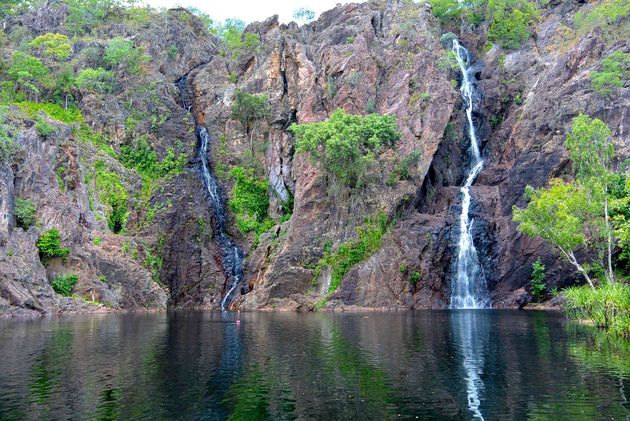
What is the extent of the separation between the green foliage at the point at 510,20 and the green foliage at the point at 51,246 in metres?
70.0

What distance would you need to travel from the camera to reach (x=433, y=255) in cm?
6444

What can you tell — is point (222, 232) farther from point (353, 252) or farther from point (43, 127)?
point (43, 127)

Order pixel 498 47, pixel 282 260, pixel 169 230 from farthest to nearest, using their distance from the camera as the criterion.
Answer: pixel 498 47 → pixel 169 230 → pixel 282 260

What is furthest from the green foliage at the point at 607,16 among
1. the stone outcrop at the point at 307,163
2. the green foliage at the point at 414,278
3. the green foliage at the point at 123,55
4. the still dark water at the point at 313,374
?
the green foliage at the point at 123,55

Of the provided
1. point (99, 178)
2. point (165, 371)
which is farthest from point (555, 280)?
point (99, 178)

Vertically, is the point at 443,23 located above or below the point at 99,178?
above

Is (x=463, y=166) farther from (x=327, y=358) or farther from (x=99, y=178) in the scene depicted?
(x=327, y=358)

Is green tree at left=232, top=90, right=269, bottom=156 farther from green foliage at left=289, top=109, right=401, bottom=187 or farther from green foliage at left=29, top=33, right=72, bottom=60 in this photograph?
green foliage at left=29, top=33, right=72, bottom=60

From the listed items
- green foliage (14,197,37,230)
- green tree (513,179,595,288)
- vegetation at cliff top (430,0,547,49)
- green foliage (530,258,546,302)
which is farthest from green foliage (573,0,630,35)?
green foliage (14,197,37,230)

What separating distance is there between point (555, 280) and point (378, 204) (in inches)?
839

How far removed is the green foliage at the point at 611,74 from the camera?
2621 inches

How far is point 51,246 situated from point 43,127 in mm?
15912

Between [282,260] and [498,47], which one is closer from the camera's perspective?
[282,260]

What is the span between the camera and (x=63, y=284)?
5644 centimetres
